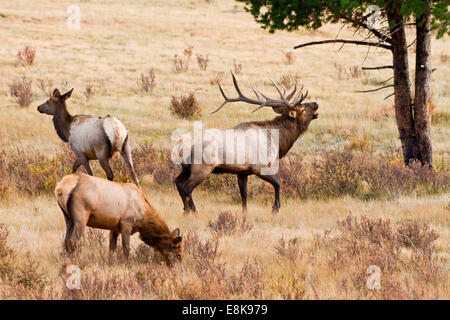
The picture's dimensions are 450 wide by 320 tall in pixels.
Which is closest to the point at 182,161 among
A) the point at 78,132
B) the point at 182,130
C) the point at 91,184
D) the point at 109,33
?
the point at 78,132

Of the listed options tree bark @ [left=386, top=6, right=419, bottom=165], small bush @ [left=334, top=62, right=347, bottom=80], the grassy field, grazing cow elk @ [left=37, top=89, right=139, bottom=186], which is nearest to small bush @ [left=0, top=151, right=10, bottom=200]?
the grassy field

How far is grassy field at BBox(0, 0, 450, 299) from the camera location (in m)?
4.77

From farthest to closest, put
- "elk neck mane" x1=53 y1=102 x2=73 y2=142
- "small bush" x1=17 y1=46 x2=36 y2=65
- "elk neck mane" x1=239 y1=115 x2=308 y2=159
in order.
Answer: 1. "small bush" x1=17 y1=46 x2=36 y2=65
2. "elk neck mane" x1=53 y1=102 x2=73 y2=142
3. "elk neck mane" x1=239 y1=115 x2=308 y2=159

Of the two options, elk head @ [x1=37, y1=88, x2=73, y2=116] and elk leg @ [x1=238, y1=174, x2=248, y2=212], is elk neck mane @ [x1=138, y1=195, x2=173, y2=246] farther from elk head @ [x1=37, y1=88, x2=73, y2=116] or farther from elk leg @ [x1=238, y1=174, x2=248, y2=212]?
elk head @ [x1=37, y1=88, x2=73, y2=116]

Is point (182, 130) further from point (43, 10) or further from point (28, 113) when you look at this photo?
point (43, 10)

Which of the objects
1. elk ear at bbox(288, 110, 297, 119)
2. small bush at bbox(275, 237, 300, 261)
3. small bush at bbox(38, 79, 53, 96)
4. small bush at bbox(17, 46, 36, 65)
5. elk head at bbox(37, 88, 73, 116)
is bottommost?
small bush at bbox(275, 237, 300, 261)

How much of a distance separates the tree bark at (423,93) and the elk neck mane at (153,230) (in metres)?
5.64

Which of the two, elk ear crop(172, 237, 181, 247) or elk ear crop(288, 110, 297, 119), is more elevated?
elk ear crop(288, 110, 297, 119)

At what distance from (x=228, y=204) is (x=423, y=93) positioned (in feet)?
11.8

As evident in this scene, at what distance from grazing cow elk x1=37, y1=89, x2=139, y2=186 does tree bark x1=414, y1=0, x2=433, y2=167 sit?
4615 millimetres

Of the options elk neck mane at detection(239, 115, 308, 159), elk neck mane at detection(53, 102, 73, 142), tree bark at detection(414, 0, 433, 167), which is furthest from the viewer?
tree bark at detection(414, 0, 433, 167)

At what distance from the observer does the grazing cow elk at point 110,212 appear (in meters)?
5.03

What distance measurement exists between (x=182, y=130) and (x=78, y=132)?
535 cm

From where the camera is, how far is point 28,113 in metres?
14.5
